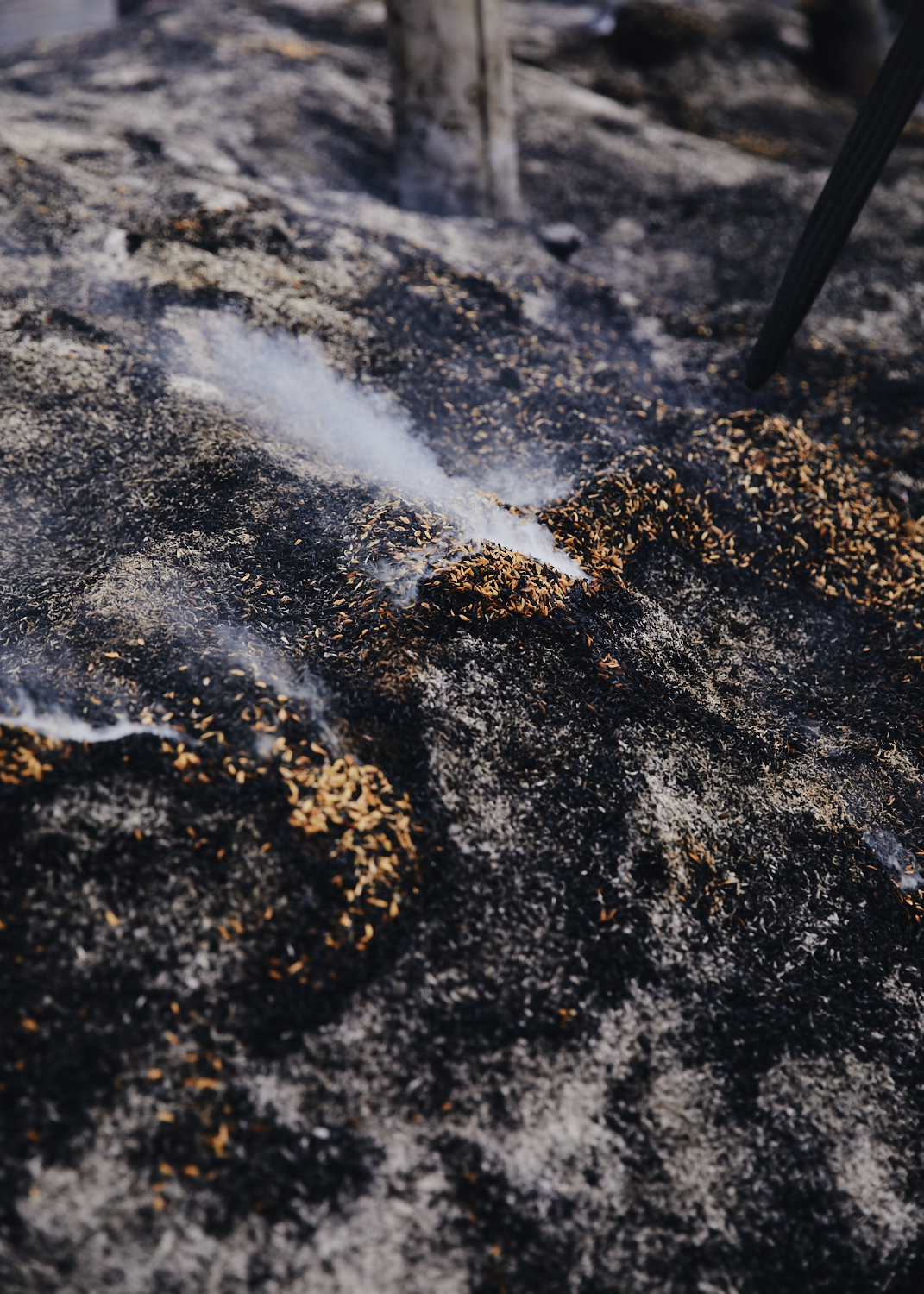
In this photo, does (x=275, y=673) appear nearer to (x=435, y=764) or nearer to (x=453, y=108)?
(x=435, y=764)

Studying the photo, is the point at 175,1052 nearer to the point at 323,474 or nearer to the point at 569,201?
the point at 323,474

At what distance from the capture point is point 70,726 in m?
2.17

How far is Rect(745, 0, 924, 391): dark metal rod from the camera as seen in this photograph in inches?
97.6

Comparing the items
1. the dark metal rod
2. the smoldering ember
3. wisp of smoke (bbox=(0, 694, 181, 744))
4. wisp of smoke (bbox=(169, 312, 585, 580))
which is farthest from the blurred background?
wisp of smoke (bbox=(0, 694, 181, 744))

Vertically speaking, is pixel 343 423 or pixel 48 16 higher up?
pixel 48 16

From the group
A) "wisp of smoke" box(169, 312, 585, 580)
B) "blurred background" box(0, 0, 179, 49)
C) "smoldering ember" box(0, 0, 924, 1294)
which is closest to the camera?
"smoldering ember" box(0, 0, 924, 1294)

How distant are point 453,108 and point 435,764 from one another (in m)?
4.31

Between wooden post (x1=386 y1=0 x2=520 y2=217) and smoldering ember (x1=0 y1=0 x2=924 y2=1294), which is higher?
wooden post (x1=386 y1=0 x2=520 y2=217)

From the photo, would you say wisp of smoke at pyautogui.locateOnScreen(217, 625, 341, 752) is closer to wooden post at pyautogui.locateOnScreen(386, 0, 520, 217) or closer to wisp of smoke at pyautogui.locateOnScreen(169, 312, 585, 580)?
wisp of smoke at pyautogui.locateOnScreen(169, 312, 585, 580)

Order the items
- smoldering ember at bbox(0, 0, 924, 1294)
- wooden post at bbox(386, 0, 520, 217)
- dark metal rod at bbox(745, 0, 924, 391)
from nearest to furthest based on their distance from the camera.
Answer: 1. smoldering ember at bbox(0, 0, 924, 1294)
2. dark metal rod at bbox(745, 0, 924, 391)
3. wooden post at bbox(386, 0, 520, 217)

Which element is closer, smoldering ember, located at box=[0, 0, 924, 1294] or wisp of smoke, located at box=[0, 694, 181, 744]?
smoldering ember, located at box=[0, 0, 924, 1294]

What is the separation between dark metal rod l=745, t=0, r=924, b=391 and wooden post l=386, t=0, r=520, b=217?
2.36 metres

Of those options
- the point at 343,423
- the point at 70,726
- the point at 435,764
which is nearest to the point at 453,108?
the point at 343,423

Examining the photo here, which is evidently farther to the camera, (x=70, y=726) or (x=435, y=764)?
(x=435, y=764)
